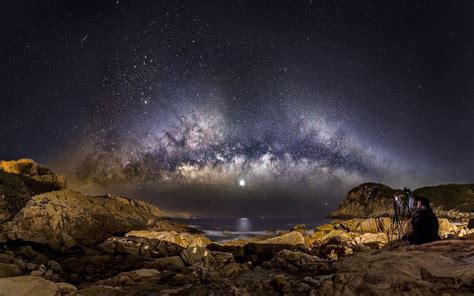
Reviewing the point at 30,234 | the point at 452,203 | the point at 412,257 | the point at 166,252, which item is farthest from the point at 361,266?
the point at 452,203

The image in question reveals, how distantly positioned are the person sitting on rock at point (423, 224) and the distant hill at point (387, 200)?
124135 millimetres

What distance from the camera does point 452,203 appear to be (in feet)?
455

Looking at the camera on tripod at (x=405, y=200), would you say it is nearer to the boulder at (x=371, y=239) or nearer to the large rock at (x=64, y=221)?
the boulder at (x=371, y=239)

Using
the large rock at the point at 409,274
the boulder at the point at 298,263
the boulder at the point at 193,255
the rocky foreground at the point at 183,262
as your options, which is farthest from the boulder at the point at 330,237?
the large rock at the point at 409,274

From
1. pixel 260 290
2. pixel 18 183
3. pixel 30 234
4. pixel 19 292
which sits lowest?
pixel 260 290

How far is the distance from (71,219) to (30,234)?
397 centimetres

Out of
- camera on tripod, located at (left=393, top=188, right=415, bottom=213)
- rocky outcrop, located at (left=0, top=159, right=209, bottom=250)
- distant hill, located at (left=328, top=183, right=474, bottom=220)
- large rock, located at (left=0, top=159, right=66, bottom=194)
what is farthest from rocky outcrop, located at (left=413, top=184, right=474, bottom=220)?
camera on tripod, located at (left=393, top=188, right=415, bottom=213)

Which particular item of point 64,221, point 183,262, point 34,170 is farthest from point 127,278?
point 34,170

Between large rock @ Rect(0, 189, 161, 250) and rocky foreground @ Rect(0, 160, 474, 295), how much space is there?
0.08 m

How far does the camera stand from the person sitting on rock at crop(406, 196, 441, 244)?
13.2m

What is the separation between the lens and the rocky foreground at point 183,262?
9.48 metres

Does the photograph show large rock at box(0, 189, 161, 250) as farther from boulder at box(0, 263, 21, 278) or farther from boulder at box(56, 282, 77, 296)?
boulder at box(56, 282, 77, 296)

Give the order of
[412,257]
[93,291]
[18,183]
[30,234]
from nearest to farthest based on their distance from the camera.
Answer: [412,257], [93,291], [30,234], [18,183]

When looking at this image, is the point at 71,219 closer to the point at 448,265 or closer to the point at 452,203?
the point at 448,265
